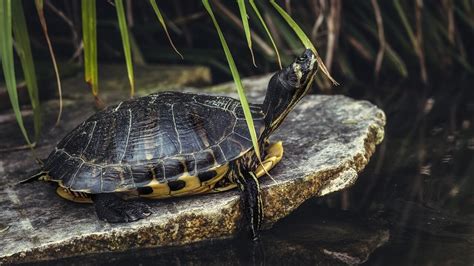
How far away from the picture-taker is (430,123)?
3451mm

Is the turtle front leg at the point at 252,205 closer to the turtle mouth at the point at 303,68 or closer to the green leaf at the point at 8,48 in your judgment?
the turtle mouth at the point at 303,68

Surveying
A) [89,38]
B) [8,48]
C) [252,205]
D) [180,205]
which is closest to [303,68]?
[252,205]

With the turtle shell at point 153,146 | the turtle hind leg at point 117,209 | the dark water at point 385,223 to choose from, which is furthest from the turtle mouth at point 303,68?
the turtle hind leg at point 117,209

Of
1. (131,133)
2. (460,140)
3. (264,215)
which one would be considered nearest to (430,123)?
(460,140)

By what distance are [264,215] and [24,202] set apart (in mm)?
800

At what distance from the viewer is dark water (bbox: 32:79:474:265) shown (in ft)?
7.12

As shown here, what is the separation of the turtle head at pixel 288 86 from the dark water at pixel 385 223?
1.07 feet

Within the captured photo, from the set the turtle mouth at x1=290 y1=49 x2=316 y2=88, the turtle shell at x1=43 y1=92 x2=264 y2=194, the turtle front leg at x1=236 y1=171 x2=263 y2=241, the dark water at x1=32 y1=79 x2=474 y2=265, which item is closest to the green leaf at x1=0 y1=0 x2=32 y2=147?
the turtle shell at x1=43 y1=92 x2=264 y2=194

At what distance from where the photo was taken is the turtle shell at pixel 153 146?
232cm

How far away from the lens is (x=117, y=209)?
2.30 m

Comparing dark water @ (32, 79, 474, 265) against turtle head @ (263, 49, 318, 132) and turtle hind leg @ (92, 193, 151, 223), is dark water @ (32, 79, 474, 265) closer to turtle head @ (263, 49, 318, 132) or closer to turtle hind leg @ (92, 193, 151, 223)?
turtle hind leg @ (92, 193, 151, 223)

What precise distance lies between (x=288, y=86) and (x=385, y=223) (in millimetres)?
541

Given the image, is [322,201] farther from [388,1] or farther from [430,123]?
[388,1]

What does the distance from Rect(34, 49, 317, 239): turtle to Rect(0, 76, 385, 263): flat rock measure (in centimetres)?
5
